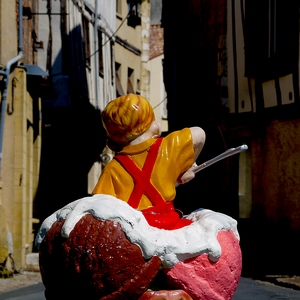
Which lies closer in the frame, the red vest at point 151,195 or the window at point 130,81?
the red vest at point 151,195

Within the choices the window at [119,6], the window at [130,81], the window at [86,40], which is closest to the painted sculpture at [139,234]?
the window at [86,40]

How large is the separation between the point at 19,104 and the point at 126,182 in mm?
8747

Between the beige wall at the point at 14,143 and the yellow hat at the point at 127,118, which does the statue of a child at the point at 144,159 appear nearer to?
the yellow hat at the point at 127,118

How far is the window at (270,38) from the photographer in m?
13.4

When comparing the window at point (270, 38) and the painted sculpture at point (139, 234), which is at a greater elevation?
the window at point (270, 38)

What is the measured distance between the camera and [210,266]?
437 cm

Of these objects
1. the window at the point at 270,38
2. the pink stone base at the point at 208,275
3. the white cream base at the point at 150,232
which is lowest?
the pink stone base at the point at 208,275

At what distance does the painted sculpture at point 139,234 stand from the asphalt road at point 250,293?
5.13m

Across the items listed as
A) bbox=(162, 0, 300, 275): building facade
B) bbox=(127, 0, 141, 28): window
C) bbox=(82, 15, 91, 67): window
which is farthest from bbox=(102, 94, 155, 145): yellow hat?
bbox=(127, 0, 141, 28): window

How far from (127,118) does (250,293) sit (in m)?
6.05

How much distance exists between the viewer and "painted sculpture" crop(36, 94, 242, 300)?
4.21 m

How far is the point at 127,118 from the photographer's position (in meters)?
4.64

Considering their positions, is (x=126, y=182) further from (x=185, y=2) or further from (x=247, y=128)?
(x=185, y=2)

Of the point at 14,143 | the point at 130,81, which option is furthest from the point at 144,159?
the point at 130,81
